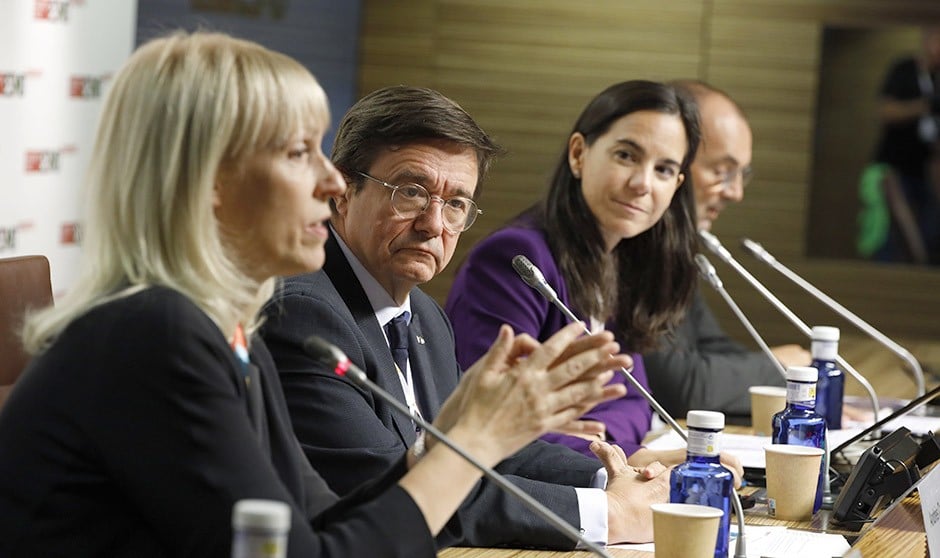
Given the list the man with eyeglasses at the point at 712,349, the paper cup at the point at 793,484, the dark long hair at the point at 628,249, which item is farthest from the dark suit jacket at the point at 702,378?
the paper cup at the point at 793,484

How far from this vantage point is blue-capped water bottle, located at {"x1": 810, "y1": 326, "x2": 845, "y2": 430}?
8.88 feet

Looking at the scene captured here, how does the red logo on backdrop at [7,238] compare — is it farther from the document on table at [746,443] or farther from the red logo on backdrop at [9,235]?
the document on table at [746,443]

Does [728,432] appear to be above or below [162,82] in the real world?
below

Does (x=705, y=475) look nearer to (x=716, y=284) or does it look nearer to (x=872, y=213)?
(x=716, y=284)

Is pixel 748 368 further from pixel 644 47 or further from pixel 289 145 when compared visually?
pixel 644 47

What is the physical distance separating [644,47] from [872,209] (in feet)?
5.09

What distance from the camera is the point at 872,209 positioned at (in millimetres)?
7469

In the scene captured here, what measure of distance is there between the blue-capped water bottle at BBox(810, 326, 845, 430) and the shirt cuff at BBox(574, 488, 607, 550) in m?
1.02

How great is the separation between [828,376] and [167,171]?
6.04 feet

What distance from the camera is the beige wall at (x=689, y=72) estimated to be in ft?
23.7

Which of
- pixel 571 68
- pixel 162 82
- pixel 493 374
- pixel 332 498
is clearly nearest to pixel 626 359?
pixel 493 374

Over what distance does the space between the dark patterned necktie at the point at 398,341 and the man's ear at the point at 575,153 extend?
108 centimetres

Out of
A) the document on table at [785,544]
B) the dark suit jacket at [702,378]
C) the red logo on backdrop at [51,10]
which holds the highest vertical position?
the red logo on backdrop at [51,10]

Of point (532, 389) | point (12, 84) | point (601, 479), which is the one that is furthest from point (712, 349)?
point (532, 389)
